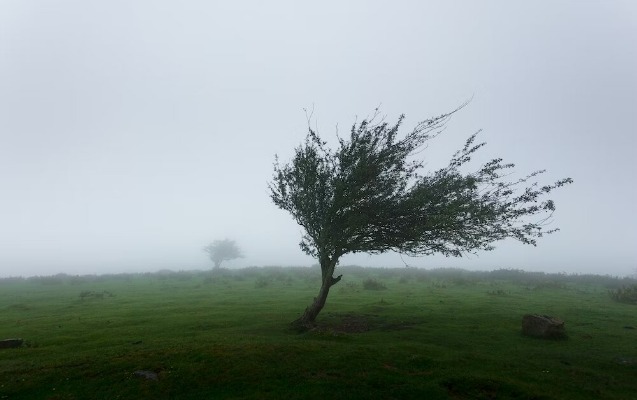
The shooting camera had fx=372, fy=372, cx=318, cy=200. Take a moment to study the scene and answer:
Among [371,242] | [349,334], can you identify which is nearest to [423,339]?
[349,334]

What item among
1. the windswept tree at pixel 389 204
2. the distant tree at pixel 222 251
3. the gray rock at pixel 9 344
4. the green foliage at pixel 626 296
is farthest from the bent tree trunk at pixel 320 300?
the distant tree at pixel 222 251

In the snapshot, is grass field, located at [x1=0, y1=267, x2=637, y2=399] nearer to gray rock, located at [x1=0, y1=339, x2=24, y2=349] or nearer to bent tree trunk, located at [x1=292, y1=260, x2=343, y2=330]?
gray rock, located at [x1=0, y1=339, x2=24, y2=349]

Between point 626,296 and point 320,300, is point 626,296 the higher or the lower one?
the lower one

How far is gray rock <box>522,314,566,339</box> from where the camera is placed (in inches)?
914

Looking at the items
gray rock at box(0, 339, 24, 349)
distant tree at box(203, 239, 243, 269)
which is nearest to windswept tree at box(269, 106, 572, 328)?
gray rock at box(0, 339, 24, 349)

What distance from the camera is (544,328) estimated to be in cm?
2333

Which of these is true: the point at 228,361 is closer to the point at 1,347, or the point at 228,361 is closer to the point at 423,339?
the point at 423,339

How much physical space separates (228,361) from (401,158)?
1718 centimetres

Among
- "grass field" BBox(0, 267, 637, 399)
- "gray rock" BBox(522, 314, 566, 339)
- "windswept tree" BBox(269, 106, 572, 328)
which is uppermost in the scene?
"windswept tree" BBox(269, 106, 572, 328)

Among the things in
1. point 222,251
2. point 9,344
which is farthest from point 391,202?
point 222,251

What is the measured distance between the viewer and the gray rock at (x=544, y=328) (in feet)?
76.1

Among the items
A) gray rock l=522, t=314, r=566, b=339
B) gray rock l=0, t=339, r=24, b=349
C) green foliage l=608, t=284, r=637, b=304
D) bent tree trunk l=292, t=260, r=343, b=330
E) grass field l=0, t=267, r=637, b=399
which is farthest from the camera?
green foliage l=608, t=284, r=637, b=304

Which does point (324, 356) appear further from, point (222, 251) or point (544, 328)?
point (222, 251)

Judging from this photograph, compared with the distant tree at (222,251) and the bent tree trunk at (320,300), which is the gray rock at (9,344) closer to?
the bent tree trunk at (320,300)
